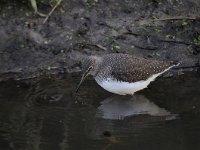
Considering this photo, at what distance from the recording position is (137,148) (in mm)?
7539

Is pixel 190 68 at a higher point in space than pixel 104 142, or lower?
lower

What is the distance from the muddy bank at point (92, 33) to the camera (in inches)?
403

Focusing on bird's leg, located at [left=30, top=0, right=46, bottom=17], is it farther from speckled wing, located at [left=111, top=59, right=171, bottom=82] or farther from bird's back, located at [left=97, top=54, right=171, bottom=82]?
speckled wing, located at [left=111, top=59, right=171, bottom=82]

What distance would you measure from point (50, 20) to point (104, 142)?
369cm

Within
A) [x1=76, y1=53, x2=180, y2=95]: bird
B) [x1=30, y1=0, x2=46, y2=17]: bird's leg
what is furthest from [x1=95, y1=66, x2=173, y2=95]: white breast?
[x1=30, y1=0, x2=46, y2=17]: bird's leg

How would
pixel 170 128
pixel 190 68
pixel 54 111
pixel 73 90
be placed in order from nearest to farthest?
pixel 170 128, pixel 54 111, pixel 73 90, pixel 190 68

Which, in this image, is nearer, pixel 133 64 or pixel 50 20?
pixel 133 64

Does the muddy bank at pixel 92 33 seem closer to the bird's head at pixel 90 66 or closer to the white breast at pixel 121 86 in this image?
the bird's head at pixel 90 66

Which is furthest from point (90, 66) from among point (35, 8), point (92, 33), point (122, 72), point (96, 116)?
point (35, 8)

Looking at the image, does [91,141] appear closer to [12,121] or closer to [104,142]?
[104,142]

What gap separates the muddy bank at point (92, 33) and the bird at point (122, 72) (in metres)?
1.06

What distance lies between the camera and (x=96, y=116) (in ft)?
28.0

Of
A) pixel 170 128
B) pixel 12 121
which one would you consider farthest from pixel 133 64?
pixel 12 121

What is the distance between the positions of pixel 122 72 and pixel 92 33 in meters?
1.94
